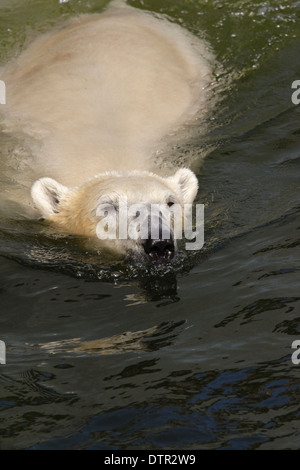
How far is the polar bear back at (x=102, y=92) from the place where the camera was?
6.94 metres

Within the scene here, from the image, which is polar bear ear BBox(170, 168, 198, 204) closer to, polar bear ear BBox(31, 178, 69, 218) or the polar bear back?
the polar bear back

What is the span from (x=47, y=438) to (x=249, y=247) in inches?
99.7

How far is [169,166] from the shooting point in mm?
7113

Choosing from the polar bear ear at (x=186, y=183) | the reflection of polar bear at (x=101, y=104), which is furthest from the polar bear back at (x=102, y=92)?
A: the polar bear ear at (x=186, y=183)

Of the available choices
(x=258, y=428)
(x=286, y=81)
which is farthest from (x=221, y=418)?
(x=286, y=81)

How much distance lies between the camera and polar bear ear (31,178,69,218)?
622cm

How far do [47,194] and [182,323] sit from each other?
1979mm

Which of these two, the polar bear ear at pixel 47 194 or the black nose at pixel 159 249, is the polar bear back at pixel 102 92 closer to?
the polar bear ear at pixel 47 194

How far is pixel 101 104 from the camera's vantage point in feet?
23.9

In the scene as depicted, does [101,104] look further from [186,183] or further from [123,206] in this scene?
[123,206]

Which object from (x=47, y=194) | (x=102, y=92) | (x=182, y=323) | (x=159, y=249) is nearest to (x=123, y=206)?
(x=159, y=249)

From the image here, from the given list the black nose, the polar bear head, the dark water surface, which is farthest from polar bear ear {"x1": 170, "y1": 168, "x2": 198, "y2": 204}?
the black nose

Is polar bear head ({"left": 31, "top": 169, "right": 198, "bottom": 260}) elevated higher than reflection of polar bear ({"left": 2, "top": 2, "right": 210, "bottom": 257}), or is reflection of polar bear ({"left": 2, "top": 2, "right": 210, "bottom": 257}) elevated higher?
reflection of polar bear ({"left": 2, "top": 2, "right": 210, "bottom": 257})

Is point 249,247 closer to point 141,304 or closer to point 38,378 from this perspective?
point 141,304
